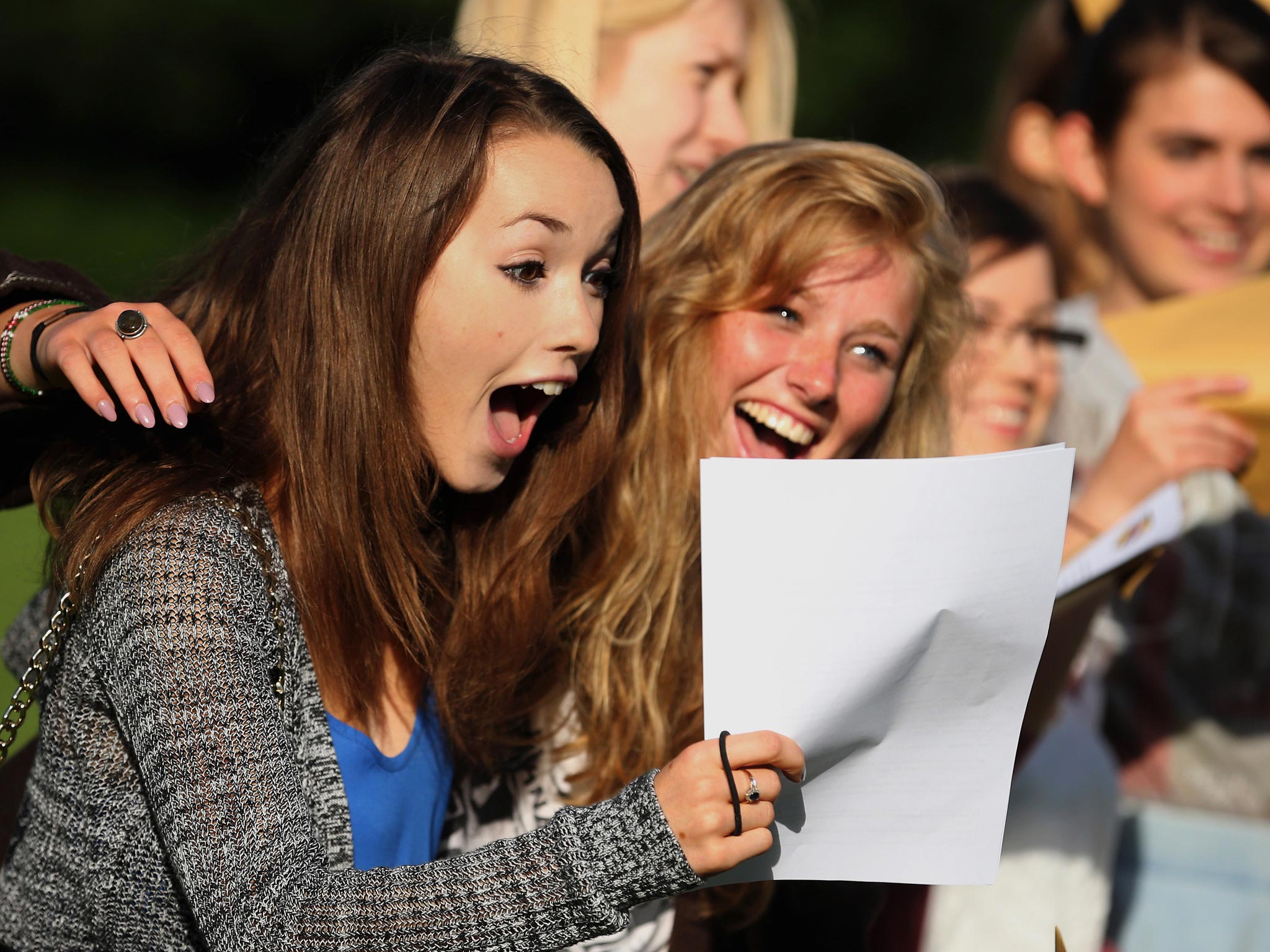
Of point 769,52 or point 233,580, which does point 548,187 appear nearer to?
point 233,580

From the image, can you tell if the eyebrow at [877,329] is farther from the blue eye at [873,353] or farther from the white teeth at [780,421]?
the white teeth at [780,421]

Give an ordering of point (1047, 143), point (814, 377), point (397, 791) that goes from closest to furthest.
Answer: point (397, 791)
point (814, 377)
point (1047, 143)

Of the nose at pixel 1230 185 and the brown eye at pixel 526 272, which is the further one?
the nose at pixel 1230 185

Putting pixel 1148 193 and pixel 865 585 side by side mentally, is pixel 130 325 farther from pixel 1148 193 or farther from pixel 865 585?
pixel 1148 193

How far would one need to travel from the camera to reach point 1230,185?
9.72 ft

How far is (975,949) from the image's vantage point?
2172 millimetres

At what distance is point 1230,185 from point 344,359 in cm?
242

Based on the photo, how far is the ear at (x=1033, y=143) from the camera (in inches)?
131

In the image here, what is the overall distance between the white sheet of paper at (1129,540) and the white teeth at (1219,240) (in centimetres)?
118

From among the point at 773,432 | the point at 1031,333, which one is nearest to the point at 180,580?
the point at 773,432

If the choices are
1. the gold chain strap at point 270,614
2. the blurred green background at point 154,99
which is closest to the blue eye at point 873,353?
the gold chain strap at point 270,614

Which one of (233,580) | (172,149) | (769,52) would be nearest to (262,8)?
(172,149)

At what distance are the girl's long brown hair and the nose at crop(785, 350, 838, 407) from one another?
1.09 ft

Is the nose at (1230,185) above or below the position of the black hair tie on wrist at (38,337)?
above
